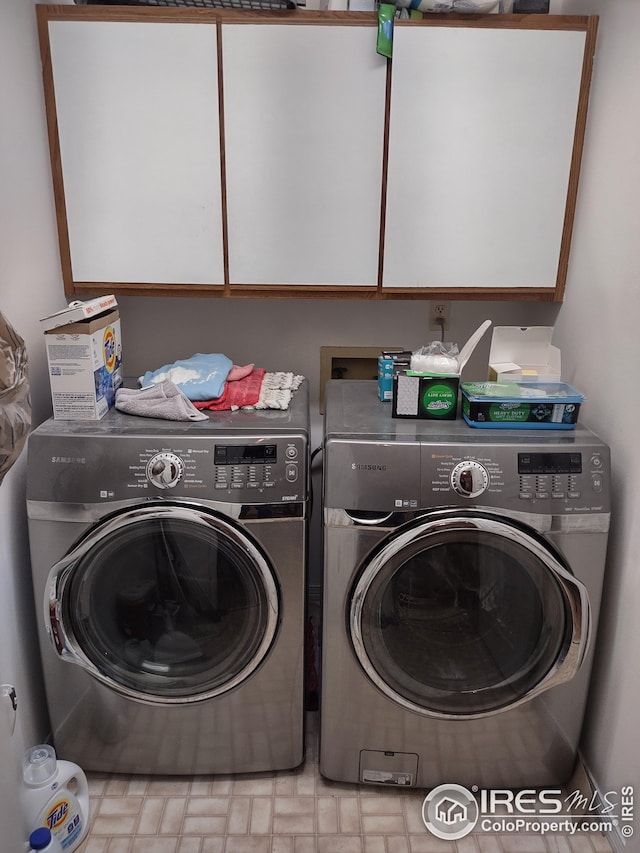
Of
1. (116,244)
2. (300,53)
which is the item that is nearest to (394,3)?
(300,53)

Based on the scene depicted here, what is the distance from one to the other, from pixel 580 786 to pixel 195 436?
1360 millimetres

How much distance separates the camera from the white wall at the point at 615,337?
4.68ft

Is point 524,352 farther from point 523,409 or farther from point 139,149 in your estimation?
point 139,149

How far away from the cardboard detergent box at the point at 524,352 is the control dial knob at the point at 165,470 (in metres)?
0.85

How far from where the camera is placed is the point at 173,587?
1.52 m

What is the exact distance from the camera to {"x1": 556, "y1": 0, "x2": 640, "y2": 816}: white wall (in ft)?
4.68

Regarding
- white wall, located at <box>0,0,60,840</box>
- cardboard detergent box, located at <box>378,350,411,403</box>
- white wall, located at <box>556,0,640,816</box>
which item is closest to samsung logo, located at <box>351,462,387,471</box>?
cardboard detergent box, located at <box>378,350,411,403</box>

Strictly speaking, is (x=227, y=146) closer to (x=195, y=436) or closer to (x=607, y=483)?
(x=195, y=436)

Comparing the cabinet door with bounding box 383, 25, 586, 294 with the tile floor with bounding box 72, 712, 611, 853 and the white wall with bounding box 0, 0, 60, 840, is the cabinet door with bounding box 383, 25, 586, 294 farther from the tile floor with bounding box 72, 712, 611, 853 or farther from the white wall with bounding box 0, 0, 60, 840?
the tile floor with bounding box 72, 712, 611, 853

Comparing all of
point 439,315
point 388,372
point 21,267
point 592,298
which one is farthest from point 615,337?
point 21,267

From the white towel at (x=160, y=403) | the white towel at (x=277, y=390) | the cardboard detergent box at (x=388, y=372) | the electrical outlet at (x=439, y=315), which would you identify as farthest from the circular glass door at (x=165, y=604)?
the electrical outlet at (x=439, y=315)

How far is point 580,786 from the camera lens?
64.6 inches

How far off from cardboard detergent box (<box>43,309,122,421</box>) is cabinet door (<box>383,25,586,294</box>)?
801mm

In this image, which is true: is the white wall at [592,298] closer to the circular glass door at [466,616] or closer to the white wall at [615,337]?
the white wall at [615,337]
